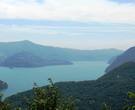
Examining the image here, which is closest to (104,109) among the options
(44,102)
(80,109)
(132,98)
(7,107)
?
(44,102)

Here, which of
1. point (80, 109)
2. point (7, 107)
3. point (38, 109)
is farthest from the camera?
point (80, 109)

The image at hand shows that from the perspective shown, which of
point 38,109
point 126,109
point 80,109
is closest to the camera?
point 126,109

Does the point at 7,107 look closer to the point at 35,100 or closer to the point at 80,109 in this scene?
the point at 35,100

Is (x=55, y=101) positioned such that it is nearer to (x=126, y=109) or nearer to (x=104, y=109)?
(x=104, y=109)

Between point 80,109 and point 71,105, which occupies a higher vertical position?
point 71,105

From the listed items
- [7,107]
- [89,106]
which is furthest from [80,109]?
[7,107]

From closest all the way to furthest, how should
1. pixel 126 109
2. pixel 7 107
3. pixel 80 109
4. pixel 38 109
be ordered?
1. pixel 126 109
2. pixel 38 109
3. pixel 7 107
4. pixel 80 109

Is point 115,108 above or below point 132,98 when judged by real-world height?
below

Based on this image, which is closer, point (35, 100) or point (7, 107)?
point (35, 100)

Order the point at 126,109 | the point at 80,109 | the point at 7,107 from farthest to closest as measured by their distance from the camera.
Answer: the point at 80,109, the point at 7,107, the point at 126,109
